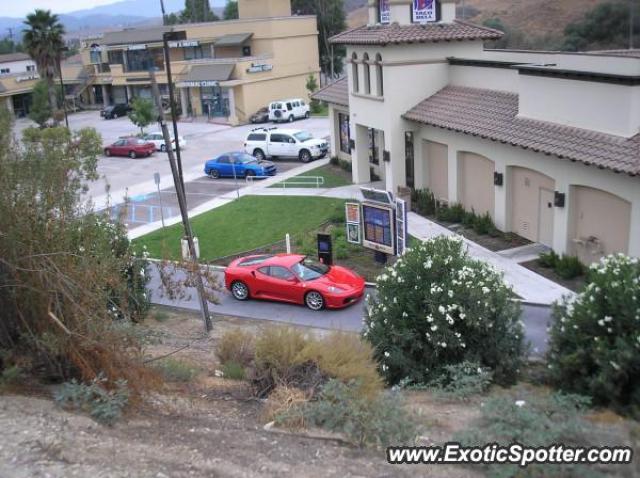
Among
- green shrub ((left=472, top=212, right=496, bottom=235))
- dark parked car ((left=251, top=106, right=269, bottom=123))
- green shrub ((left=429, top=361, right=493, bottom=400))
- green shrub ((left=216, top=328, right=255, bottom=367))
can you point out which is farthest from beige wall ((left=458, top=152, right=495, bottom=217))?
dark parked car ((left=251, top=106, right=269, bottom=123))

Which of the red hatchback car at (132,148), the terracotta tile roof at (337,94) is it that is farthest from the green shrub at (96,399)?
the red hatchback car at (132,148)

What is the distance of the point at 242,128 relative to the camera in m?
53.7

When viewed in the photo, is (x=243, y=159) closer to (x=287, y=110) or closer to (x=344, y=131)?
(x=344, y=131)

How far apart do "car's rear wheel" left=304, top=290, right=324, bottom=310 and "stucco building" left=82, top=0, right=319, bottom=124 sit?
39244 mm

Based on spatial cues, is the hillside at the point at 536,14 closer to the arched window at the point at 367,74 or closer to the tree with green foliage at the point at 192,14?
the tree with green foliage at the point at 192,14

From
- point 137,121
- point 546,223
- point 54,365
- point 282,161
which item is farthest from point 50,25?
point 54,365

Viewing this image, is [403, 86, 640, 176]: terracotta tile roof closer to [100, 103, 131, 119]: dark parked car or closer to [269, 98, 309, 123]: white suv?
[269, 98, 309, 123]: white suv

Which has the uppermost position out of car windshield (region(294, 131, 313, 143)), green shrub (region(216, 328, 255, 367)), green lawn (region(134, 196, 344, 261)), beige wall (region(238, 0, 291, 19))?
beige wall (region(238, 0, 291, 19))

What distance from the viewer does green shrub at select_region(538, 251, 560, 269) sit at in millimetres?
19188

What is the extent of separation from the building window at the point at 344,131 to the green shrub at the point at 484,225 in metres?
12.5

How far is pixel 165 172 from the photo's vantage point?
1538 inches

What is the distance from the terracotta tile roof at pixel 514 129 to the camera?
17.3 meters

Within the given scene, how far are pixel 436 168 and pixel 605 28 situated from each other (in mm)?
45036

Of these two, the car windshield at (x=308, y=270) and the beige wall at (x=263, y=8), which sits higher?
the beige wall at (x=263, y=8)
